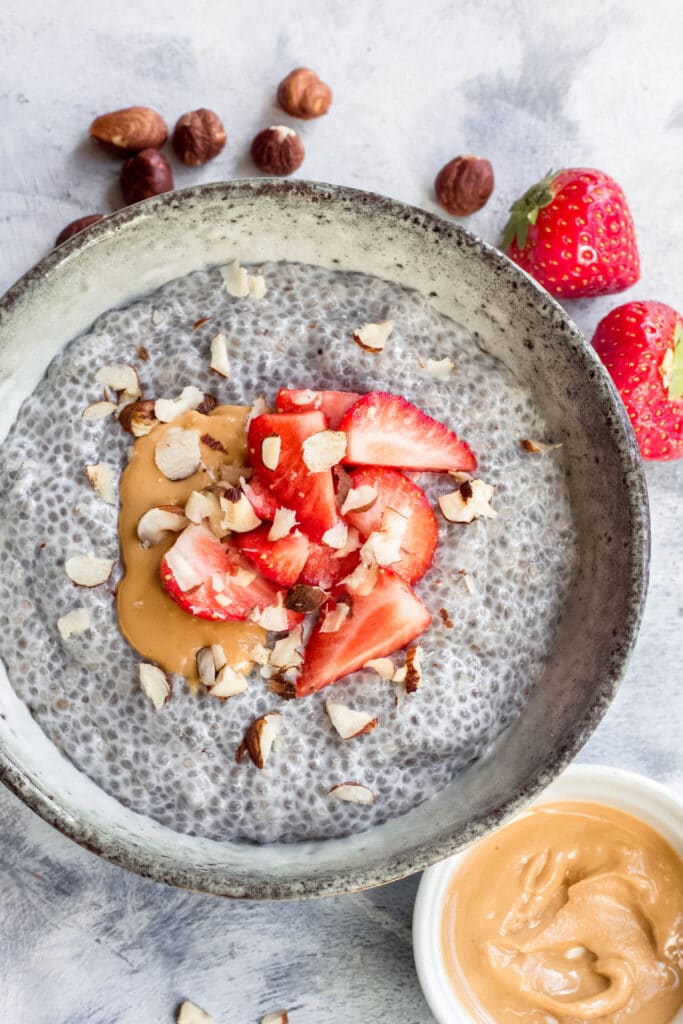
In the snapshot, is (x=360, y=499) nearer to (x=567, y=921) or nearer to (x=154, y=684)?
(x=154, y=684)

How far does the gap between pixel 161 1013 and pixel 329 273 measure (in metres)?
1.05

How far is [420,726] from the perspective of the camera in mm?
1228

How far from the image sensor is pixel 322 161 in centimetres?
152

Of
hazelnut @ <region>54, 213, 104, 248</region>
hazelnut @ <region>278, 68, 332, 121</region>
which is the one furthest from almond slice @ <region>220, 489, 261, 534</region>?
hazelnut @ <region>278, 68, 332, 121</region>

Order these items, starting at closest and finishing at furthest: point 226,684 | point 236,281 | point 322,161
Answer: point 226,684 → point 236,281 → point 322,161

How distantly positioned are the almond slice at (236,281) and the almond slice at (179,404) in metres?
0.14

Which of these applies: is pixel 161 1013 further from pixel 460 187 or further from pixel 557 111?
pixel 557 111

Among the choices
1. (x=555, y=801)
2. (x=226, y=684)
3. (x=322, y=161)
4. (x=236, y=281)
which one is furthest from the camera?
(x=322, y=161)

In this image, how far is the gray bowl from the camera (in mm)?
1174

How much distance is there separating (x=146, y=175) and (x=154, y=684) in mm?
723

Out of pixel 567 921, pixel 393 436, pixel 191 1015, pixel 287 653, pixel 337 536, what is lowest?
pixel 191 1015

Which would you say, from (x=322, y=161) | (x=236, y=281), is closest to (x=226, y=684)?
(x=236, y=281)

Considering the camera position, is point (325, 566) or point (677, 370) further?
point (677, 370)

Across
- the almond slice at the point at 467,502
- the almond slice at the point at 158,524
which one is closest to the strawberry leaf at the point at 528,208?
the almond slice at the point at 467,502
